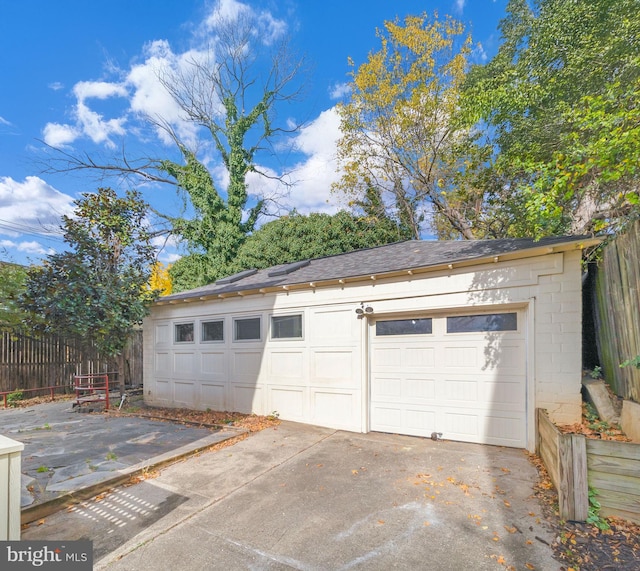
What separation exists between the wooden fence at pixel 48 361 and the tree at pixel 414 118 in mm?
12864

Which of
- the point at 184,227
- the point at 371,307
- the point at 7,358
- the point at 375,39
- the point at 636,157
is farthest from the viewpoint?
the point at 184,227

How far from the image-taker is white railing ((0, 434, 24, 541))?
2.14 meters

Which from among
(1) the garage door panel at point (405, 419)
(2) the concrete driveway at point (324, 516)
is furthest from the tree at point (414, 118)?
(2) the concrete driveway at point (324, 516)

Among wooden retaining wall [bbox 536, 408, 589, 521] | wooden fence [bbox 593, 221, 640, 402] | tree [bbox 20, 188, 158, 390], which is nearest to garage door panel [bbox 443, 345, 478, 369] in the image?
wooden fence [bbox 593, 221, 640, 402]

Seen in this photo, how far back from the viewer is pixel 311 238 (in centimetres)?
1534

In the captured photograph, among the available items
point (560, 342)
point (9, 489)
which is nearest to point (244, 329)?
point (9, 489)

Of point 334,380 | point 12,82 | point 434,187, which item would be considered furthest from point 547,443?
point 12,82

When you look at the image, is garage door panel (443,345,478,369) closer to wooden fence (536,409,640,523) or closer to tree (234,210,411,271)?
wooden fence (536,409,640,523)

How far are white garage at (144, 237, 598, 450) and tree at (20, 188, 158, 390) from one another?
6.95ft

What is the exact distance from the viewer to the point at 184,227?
1722cm

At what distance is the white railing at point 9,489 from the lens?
2.14m

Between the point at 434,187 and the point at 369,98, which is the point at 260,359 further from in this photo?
the point at 369,98

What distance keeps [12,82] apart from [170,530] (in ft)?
41.8

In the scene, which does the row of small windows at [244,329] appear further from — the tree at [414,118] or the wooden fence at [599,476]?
the tree at [414,118]
